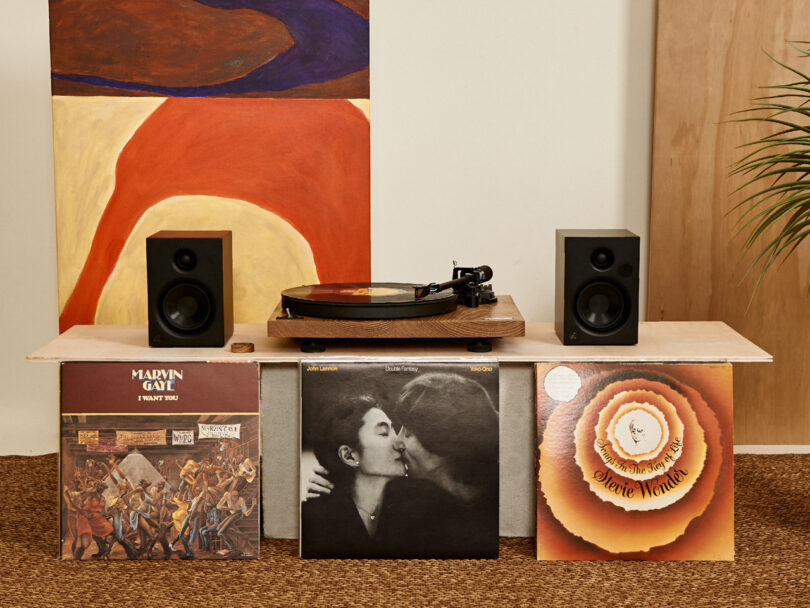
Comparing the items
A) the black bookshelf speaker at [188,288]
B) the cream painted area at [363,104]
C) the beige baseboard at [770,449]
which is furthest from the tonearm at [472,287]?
the beige baseboard at [770,449]

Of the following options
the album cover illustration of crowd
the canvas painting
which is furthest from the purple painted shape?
the album cover illustration of crowd

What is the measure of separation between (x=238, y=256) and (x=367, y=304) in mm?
983

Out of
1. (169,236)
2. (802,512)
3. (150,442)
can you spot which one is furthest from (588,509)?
Answer: (169,236)

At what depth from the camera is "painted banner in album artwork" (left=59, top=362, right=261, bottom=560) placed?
2.59m

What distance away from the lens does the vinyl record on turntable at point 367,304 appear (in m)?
2.62

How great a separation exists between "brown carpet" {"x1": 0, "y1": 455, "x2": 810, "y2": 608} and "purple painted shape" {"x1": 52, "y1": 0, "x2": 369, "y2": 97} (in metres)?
1.51

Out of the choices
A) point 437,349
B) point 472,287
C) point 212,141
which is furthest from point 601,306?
point 212,141

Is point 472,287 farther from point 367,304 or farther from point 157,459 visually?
point 157,459

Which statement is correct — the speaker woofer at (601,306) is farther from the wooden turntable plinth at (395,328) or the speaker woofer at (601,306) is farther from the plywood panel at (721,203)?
the plywood panel at (721,203)

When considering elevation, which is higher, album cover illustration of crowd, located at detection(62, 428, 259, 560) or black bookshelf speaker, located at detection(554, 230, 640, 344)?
black bookshelf speaker, located at detection(554, 230, 640, 344)

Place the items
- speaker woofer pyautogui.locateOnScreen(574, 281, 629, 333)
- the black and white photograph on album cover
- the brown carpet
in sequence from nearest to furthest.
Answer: the brown carpet < the black and white photograph on album cover < speaker woofer pyautogui.locateOnScreen(574, 281, 629, 333)

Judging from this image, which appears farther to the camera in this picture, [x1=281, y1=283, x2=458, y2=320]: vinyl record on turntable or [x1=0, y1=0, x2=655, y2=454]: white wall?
[x1=0, y1=0, x2=655, y2=454]: white wall

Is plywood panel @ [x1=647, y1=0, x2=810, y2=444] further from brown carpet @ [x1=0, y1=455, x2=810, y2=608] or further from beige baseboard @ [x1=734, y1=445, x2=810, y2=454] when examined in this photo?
brown carpet @ [x1=0, y1=455, x2=810, y2=608]

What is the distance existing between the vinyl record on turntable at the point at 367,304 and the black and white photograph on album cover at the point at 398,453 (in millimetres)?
135
